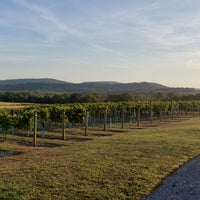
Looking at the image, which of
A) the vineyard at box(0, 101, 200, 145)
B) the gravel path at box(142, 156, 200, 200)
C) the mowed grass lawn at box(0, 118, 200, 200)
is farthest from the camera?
the vineyard at box(0, 101, 200, 145)

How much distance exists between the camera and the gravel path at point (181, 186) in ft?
33.1

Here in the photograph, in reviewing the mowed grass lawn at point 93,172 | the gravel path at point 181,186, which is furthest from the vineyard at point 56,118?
the gravel path at point 181,186

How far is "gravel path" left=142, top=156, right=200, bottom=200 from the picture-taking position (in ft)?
33.1

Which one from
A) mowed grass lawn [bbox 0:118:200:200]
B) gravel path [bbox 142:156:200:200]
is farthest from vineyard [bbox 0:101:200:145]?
gravel path [bbox 142:156:200:200]

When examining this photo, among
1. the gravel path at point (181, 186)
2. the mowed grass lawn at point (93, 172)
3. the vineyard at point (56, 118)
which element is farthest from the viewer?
the vineyard at point (56, 118)

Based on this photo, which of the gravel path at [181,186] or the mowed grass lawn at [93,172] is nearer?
the gravel path at [181,186]

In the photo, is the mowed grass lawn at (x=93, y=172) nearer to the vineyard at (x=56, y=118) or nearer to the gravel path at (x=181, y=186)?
the gravel path at (x=181, y=186)

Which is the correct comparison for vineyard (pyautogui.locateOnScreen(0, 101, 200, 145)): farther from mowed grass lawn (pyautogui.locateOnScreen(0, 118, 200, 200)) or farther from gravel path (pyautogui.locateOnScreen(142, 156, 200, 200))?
gravel path (pyautogui.locateOnScreen(142, 156, 200, 200))

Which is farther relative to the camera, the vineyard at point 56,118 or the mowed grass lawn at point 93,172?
the vineyard at point 56,118

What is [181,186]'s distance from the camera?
11148 millimetres

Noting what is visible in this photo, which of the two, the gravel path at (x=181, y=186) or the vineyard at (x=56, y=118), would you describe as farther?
the vineyard at (x=56, y=118)

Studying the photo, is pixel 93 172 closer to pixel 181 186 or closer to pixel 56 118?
pixel 181 186

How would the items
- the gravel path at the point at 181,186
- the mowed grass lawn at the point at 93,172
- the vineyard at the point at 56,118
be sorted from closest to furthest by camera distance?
the gravel path at the point at 181,186 < the mowed grass lawn at the point at 93,172 < the vineyard at the point at 56,118

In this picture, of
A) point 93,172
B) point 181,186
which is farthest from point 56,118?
point 181,186
